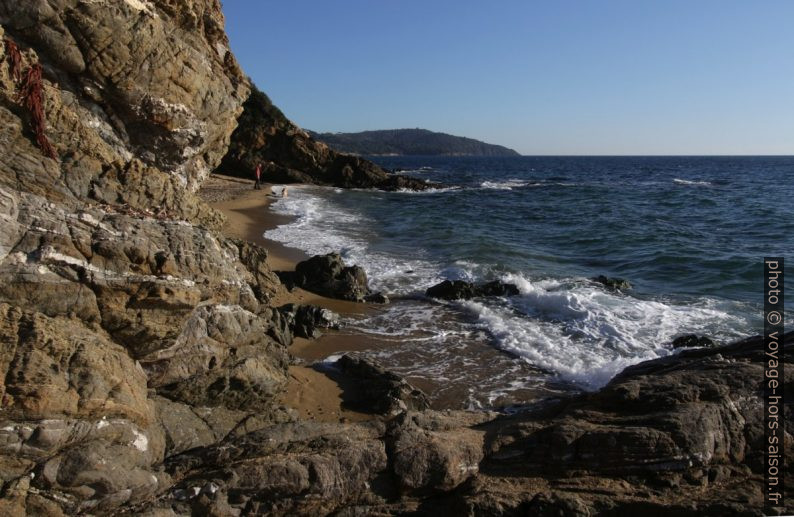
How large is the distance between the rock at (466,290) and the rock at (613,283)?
9.08ft

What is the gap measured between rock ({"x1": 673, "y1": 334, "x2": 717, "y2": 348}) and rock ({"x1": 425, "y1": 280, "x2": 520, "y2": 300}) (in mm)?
4078

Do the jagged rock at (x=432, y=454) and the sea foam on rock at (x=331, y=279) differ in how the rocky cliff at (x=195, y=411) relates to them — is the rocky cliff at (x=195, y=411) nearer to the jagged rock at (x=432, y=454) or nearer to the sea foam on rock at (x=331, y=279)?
the jagged rock at (x=432, y=454)

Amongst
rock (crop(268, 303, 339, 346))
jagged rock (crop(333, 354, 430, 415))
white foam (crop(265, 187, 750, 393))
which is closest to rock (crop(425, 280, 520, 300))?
white foam (crop(265, 187, 750, 393))

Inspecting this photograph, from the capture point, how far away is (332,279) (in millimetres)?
12367

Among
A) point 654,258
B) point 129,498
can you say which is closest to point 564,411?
point 129,498

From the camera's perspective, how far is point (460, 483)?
13.9 feet

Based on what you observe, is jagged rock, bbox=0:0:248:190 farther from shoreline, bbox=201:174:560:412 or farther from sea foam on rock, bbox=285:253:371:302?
shoreline, bbox=201:174:560:412

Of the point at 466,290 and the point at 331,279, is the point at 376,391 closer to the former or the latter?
the point at 331,279

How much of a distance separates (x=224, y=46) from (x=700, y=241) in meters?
17.9

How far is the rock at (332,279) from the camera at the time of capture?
480 inches

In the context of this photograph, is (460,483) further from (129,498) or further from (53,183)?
(53,183)

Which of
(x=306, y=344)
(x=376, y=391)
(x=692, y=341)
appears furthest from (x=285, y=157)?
(x=376, y=391)

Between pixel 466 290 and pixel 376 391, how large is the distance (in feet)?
19.2

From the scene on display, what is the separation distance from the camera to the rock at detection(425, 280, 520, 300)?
42.2ft
